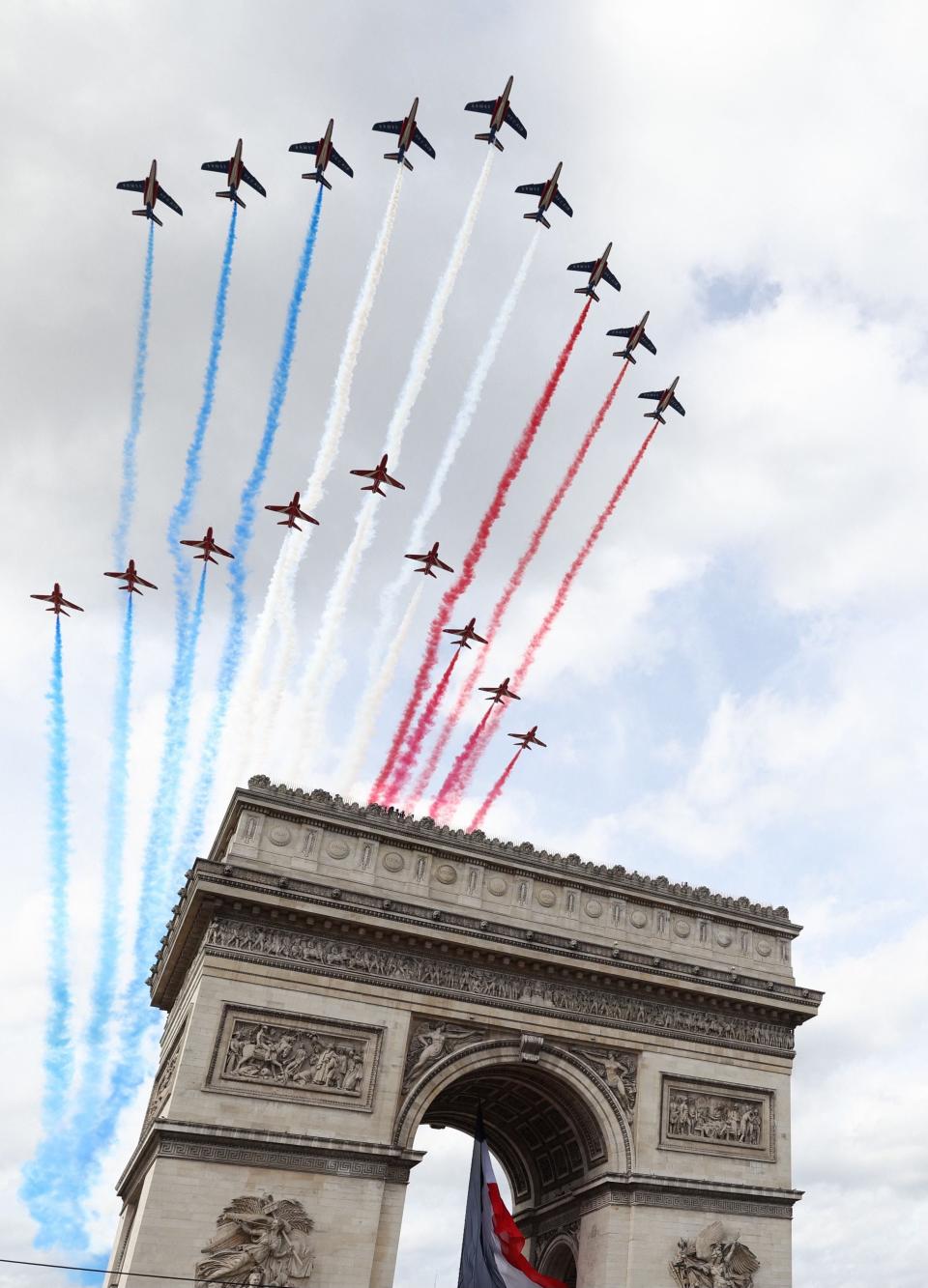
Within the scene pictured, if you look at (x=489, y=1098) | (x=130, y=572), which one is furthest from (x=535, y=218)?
(x=489, y=1098)

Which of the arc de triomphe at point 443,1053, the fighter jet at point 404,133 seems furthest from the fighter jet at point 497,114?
the arc de triomphe at point 443,1053

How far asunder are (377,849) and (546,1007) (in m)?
7.27

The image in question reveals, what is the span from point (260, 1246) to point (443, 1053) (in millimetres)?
7290

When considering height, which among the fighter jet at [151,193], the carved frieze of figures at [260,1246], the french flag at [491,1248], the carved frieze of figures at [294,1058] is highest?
the fighter jet at [151,193]

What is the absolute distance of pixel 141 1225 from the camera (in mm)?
29094

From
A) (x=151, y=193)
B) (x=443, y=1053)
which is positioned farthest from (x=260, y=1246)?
(x=151, y=193)

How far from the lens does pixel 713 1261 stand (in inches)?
1346

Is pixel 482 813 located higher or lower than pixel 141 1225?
higher

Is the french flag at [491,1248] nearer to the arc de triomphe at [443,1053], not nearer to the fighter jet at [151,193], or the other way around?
the arc de triomphe at [443,1053]

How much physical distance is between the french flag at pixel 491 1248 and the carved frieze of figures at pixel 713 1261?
3823mm

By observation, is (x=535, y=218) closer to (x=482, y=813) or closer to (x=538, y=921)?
(x=482, y=813)

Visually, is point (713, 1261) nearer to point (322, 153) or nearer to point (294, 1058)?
point (294, 1058)

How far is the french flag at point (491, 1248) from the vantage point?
114 ft

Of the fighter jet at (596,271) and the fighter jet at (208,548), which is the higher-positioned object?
the fighter jet at (596,271)
